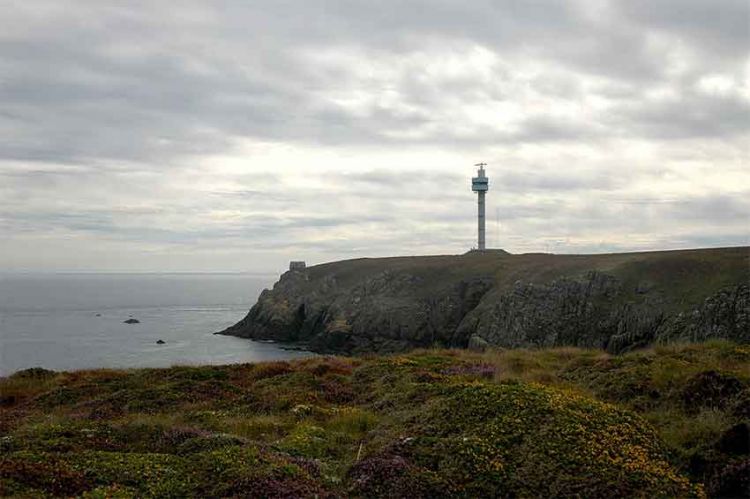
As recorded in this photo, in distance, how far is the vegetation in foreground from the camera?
10.7 meters

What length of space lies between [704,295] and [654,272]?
353 inches

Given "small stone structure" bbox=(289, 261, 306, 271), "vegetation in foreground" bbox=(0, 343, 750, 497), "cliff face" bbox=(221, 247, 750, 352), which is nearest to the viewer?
"vegetation in foreground" bbox=(0, 343, 750, 497)

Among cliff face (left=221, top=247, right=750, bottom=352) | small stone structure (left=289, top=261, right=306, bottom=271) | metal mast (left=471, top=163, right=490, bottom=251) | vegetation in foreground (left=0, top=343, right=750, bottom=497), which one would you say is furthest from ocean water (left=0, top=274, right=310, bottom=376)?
metal mast (left=471, top=163, right=490, bottom=251)

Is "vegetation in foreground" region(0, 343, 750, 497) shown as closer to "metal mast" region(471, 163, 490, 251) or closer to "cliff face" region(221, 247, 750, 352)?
A: "cliff face" region(221, 247, 750, 352)

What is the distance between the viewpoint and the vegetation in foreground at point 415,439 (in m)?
10.7

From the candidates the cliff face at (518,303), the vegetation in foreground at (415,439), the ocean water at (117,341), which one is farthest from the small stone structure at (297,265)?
the vegetation in foreground at (415,439)

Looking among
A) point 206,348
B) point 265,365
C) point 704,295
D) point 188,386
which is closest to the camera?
point 188,386

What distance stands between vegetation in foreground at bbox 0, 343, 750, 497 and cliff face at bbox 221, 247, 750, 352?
35311mm

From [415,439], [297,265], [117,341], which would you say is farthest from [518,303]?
[297,265]

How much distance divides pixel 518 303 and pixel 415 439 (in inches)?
2237

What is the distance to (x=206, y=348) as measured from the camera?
3167 inches

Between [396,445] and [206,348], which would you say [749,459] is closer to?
[396,445]

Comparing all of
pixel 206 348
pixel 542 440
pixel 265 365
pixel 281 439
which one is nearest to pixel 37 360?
pixel 206 348

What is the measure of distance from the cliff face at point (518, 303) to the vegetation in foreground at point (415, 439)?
116 ft
